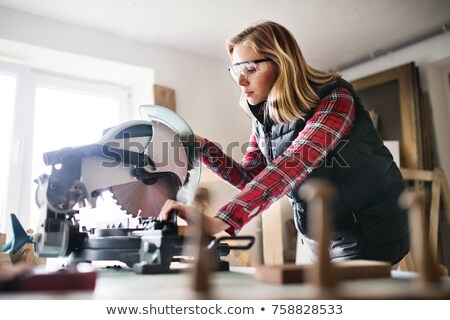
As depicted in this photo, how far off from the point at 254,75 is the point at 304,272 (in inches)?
26.5

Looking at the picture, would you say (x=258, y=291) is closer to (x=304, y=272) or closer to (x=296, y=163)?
(x=304, y=272)

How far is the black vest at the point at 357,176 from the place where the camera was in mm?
1107

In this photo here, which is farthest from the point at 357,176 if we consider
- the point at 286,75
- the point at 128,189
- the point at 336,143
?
the point at 128,189

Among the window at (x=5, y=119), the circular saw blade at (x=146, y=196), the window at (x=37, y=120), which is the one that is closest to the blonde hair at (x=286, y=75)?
the circular saw blade at (x=146, y=196)

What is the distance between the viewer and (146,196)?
1043 millimetres

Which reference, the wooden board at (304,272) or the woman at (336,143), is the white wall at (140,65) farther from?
the wooden board at (304,272)

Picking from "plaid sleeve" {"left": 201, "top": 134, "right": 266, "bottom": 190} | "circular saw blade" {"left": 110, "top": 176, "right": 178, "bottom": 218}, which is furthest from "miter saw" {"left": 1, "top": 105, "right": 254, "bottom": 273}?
"plaid sleeve" {"left": 201, "top": 134, "right": 266, "bottom": 190}

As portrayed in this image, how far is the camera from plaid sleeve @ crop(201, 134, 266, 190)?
123cm

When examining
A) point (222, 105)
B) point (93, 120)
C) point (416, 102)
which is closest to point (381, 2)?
point (416, 102)

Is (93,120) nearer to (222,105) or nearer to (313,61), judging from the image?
(222,105)

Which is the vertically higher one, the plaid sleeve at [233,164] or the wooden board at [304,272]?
the plaid sleeve at [233,164]

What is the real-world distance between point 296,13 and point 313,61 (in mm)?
827

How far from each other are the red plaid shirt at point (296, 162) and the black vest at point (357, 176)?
0.12m
